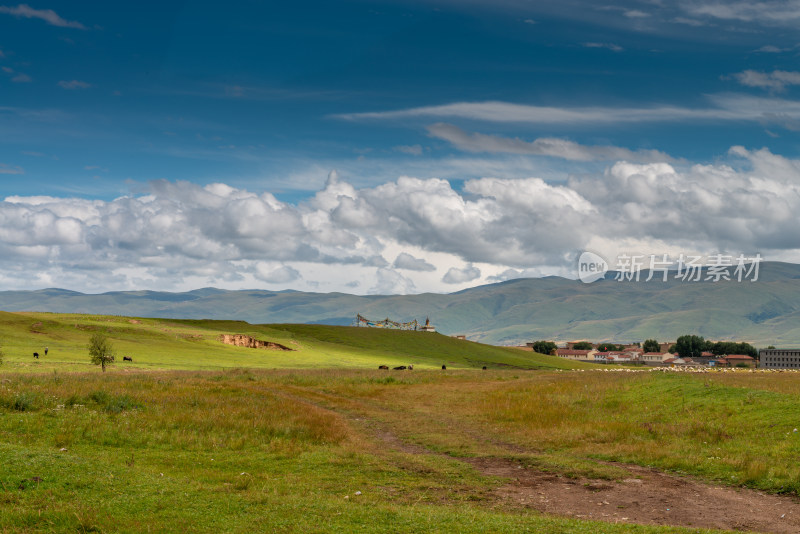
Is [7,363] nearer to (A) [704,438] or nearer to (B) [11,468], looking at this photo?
(B) [11,468]

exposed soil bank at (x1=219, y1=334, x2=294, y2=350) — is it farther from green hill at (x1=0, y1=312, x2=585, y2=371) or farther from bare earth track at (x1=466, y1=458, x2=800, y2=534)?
bare earth track at (x1=466, y1=458, x2=800, y2=534)

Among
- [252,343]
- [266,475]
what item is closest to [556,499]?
[266,475]

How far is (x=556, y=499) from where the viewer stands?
18328mm

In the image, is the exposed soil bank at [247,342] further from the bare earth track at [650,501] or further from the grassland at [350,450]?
the bare earth track at [650,501]

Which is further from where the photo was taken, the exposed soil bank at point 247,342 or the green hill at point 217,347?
the exposed soil bank at point 247,342

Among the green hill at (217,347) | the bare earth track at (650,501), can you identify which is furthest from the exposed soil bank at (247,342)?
the bare earth track at (650,501)

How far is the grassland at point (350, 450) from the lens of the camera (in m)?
14.4

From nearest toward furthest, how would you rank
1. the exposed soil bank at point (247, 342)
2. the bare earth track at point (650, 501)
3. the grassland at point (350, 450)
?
the grassland at point (350, 450), the bare earth track at point (650, 501), the exposed soil bank at point (247, 342)

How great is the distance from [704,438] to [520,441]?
26.1 feet

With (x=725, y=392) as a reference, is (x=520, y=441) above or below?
below

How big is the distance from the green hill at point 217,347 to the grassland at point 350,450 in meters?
44.5

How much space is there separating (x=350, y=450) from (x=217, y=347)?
9737 cm

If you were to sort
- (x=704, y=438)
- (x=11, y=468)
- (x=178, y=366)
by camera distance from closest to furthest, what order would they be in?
(x=11, y=468) → (x=704, y=438) → (x=178, y=366)

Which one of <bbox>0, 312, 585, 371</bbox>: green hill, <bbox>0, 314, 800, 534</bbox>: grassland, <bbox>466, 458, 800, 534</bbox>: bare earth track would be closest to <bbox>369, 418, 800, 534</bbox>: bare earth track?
<bbox>466, 458, 800, 534</bbox>: bare earth track
